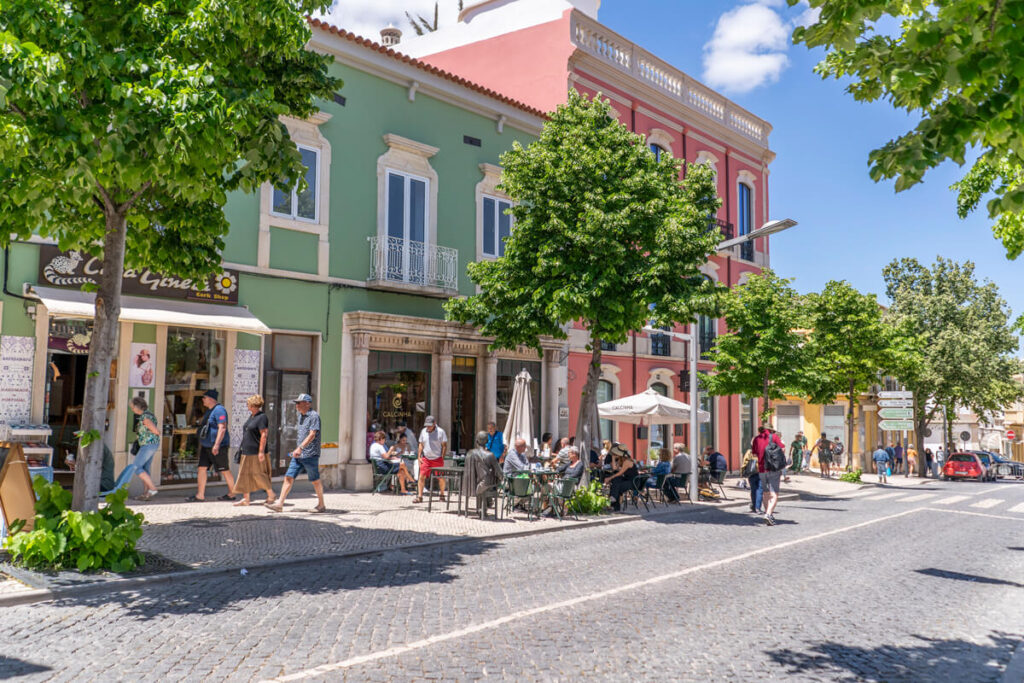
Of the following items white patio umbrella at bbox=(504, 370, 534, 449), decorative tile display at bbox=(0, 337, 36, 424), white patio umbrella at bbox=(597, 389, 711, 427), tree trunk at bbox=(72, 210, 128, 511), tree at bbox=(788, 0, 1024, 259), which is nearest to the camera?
tree at bbox=(788, 0, 1024, 259)

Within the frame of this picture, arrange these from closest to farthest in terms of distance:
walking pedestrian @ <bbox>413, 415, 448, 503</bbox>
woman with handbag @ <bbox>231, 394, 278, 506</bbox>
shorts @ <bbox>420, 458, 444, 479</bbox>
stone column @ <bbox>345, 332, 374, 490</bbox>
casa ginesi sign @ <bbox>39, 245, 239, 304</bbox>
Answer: woman with handbag @ <bbox>231, 394, 278, 506</bbox>, casa ginesi sign @ <bbox>39, 245, 239, 304</bbox>, walking pedestrian @ <bbox>413, 415, 448, 503</bbox>, shorts @ <bbox>420, 458, 444, 479</bbox>, stone column @ <bbox>345, 332, 374, 490</bbox>

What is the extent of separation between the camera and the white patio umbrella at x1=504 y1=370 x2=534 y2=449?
650 inches

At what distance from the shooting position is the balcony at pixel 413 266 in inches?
679

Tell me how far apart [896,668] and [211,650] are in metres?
4.99

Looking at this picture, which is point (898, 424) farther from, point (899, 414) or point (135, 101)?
point (135, 101)

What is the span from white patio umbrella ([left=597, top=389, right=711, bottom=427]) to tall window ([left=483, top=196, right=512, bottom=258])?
483cm

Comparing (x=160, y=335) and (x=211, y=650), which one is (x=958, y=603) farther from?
(x=160, y=335)

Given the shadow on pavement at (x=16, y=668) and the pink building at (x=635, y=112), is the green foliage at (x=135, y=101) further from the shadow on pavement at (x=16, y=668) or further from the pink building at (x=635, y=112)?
the pink building at (x=635, y=112)

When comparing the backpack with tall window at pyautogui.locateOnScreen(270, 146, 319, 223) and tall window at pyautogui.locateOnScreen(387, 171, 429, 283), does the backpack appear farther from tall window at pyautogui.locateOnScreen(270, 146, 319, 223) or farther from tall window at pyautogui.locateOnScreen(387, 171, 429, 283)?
tall window at pyautogui.locateOnScreen(270, 146, 319, 223)

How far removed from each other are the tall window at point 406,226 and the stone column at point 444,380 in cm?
166

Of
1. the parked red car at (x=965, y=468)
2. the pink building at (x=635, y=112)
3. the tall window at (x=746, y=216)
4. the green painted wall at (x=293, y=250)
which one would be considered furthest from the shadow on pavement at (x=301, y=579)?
the parked red car at (x=965, y=468)

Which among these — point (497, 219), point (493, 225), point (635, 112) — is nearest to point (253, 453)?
point (493, 225)

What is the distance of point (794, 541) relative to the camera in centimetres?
1209

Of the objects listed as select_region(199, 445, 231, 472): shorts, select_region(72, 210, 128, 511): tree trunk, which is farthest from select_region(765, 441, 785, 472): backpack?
select_region(72, 210, 128, 511): tree trunk
